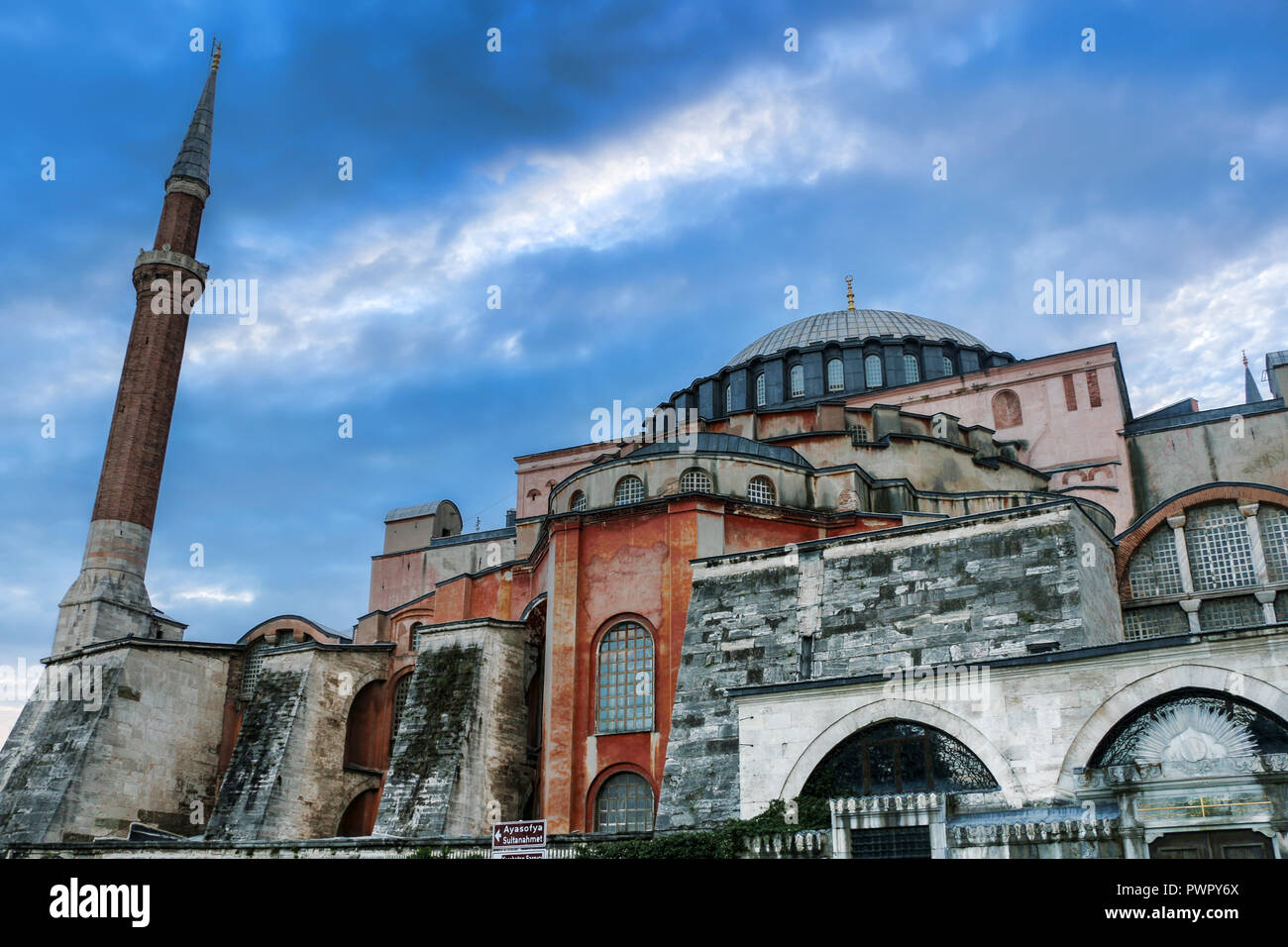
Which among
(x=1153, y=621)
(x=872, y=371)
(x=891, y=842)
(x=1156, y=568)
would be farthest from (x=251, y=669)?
(x=1156, y=568)

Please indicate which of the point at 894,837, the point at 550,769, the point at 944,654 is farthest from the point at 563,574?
the point at 894,837

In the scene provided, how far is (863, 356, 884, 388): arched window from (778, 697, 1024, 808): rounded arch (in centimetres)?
2143

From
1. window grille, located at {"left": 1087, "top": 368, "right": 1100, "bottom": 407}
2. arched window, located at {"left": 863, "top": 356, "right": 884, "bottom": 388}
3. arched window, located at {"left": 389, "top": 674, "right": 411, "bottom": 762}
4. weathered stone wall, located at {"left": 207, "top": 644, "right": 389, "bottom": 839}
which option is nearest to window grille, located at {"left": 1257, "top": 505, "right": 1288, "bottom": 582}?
window grille, located at {"left": 1087, "top": 368, "right": 1100, "bottom": 407}

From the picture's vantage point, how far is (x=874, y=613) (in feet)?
59.4

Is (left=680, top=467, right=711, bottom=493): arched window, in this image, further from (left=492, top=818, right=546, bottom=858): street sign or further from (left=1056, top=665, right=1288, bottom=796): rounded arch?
(left=492, top=818, right=546, bottom=858): street sign

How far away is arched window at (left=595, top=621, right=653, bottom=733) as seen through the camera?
69.4ft

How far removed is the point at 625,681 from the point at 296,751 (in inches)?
349

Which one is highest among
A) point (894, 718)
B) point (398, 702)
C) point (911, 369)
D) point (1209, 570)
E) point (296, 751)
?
point (911, 369)

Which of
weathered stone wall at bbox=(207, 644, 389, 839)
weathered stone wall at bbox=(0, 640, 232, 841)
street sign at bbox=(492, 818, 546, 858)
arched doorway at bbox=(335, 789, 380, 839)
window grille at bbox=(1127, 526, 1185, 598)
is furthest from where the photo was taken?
arched doorway at bbox=(335, 789, 380, 839)

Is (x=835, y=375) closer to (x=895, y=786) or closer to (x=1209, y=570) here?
(x=1209, y=570)

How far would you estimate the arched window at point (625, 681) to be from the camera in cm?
2114

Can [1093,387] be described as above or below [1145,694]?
above
